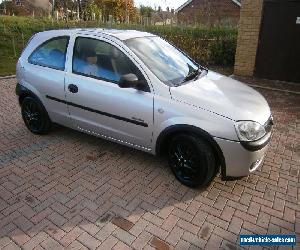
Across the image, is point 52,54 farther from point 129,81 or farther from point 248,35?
point 248,35

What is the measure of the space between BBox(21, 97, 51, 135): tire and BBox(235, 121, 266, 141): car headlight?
334 centimetres

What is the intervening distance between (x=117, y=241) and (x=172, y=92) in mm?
1880

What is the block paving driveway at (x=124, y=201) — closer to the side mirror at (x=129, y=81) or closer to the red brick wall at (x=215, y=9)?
the side mirror at (x=129, y=81)

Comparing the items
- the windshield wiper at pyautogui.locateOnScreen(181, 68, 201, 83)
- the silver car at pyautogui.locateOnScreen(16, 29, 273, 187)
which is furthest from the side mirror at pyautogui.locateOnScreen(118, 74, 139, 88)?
the windshield wiper at pyautogui.locateOnScreen(181, 68, 201, 83)

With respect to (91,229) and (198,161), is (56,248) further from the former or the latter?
(198,161)

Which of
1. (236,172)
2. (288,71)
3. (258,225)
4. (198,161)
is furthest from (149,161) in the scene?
(288,71)

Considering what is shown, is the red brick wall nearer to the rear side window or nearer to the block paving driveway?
the rear side window

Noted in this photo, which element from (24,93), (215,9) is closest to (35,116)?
(24,93)

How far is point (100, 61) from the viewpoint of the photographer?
439 centimetres

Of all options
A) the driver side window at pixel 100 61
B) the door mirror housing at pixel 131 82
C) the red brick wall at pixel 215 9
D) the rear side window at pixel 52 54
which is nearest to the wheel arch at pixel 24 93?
the rear side window at pixel 52 54

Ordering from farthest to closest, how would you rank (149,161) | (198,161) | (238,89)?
(149,161)
(238,89)
(198,161)

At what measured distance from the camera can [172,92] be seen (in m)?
3.85

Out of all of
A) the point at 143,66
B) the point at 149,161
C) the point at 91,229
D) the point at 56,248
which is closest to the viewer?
the point at 56,248

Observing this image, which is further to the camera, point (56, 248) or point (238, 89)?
point (238, 89)
